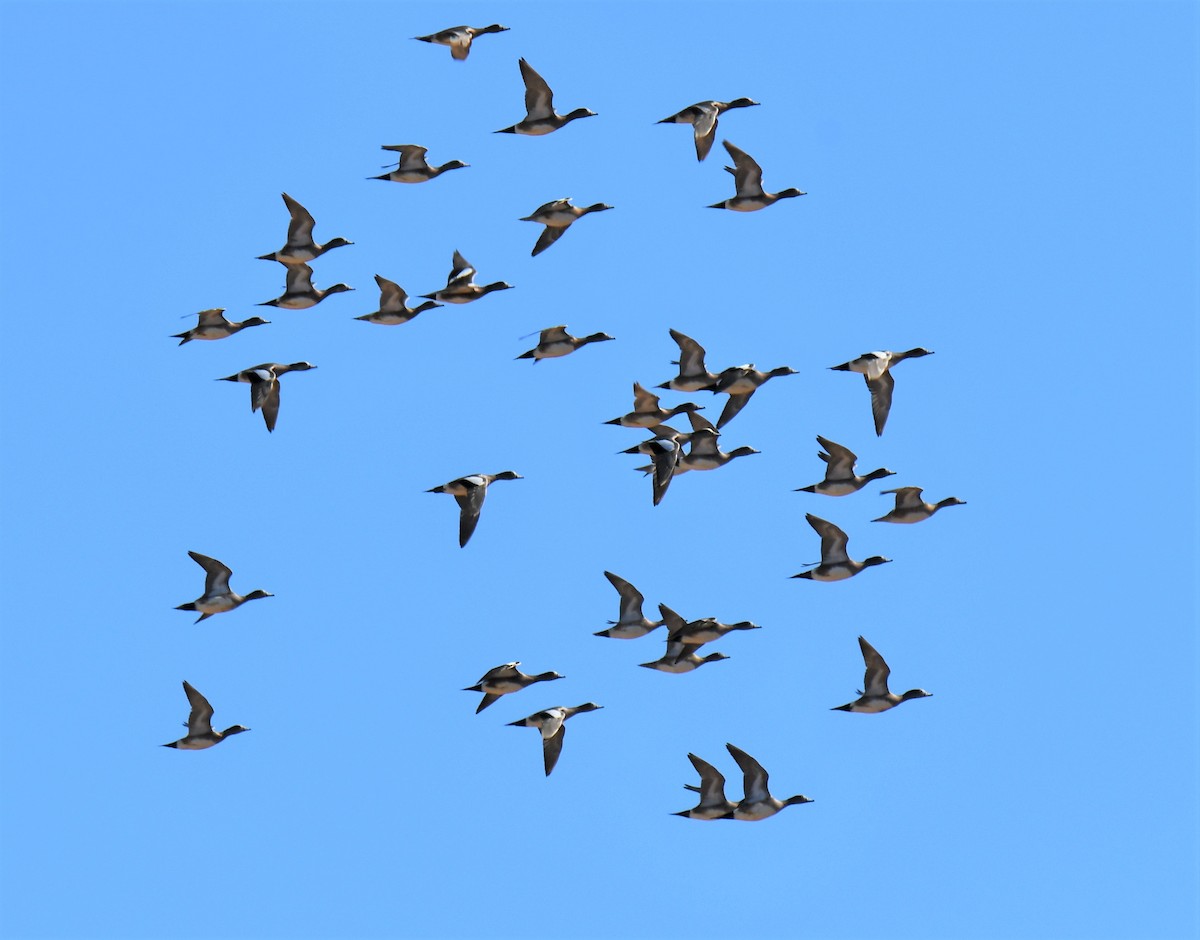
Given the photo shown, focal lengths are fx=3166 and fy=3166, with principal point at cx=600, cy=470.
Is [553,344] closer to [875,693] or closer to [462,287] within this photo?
[462,287]

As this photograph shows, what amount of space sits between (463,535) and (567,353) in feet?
18.4

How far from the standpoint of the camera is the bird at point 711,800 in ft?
209

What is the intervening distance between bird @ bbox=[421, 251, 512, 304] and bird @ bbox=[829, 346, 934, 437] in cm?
742

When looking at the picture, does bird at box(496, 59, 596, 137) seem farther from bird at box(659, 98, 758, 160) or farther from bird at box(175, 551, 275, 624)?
bird at box(175, 551, 275, 624)

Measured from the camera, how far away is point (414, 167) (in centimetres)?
6581

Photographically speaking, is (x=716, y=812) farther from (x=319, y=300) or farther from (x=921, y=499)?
(x=319, y=300)

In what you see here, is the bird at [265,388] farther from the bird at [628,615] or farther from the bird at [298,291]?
the bird at [628,615]

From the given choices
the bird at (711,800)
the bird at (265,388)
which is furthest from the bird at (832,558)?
the bird at (265,388)

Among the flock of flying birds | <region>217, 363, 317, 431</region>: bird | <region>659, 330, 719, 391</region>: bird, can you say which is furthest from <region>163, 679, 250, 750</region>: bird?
<region>659, 330, 719, 391</region>: bird

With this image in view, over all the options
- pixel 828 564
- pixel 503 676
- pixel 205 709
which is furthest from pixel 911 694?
pixel 205 709

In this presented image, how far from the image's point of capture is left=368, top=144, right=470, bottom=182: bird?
65.5 m

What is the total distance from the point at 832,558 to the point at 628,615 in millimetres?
4527

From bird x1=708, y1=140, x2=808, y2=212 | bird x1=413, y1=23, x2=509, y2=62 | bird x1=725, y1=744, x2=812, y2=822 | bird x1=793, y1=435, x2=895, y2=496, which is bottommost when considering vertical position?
bird x1=725, y1=744, x2=812, y2=822

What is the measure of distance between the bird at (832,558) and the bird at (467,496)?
290 inches
